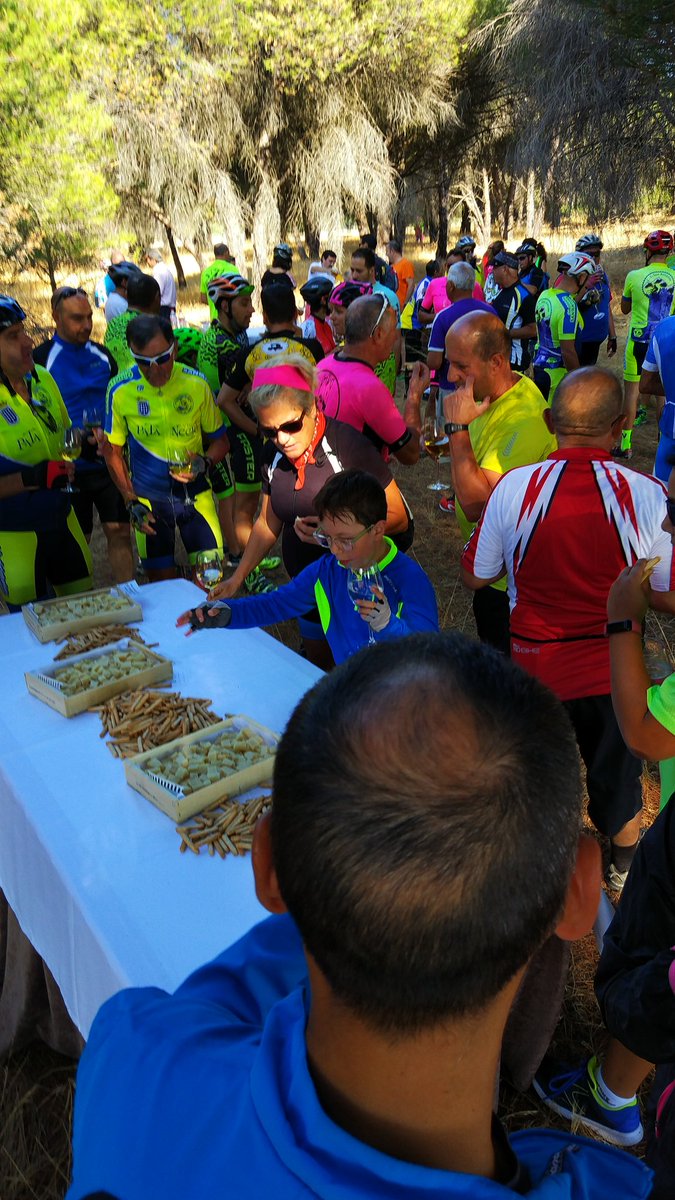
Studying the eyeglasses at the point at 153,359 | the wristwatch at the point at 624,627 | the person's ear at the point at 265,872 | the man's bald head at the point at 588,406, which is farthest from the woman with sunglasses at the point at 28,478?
the person's ear at the point at 265,872

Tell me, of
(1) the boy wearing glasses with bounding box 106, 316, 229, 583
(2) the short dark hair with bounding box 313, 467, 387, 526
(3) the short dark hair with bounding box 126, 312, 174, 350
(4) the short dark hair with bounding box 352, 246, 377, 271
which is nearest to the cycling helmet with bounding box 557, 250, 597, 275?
(4) the short dark hair with bounding box 352, 246, 377, 271

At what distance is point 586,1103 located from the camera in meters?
2.24

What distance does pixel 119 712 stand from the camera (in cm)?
252

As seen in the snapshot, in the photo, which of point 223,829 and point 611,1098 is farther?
point 611,1098

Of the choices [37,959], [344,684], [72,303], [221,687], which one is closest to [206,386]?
[72,303]

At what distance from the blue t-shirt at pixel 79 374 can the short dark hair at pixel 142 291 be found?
1.89 ft

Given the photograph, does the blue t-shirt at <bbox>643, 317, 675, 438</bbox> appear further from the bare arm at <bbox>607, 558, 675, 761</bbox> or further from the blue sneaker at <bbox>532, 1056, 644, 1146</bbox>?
the blue sneaker at <bbox>532, 1056, 644, 1146</bbox>

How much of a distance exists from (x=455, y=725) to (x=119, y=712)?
2.03 meters

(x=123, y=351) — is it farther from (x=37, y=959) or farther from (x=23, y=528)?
(x=37, y=959)

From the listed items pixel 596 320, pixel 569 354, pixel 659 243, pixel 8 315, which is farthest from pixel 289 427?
pixel 659 243

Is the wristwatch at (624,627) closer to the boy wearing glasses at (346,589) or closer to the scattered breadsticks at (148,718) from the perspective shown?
the boy wearing glasses at (346,589)

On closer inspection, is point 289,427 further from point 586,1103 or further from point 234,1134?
point 234,1134

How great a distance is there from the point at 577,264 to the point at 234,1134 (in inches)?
313

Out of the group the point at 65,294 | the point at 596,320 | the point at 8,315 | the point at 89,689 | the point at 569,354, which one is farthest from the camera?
the point at 596,320
